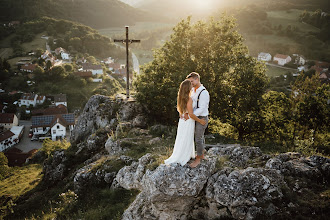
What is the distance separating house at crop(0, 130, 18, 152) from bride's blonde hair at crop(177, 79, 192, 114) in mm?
66707

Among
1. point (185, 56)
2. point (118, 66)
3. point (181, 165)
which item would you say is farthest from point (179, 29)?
point (118, 66)

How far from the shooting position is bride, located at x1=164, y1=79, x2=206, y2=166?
286 inches

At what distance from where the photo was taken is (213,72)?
54.3 feet

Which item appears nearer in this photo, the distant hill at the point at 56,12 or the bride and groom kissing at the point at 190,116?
the bride and groom kissing at the point at 190,116

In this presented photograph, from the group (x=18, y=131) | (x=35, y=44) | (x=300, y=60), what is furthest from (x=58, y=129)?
(x=300, y=60)

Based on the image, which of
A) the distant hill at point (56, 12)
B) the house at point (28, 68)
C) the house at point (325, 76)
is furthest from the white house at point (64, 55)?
the house at point (325, 76)

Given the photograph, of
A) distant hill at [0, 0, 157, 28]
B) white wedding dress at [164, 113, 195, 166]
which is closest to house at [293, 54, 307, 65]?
white wedding dress at [164, 113, 195, 166]

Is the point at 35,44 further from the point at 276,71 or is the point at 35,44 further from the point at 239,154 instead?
the point at 239,154

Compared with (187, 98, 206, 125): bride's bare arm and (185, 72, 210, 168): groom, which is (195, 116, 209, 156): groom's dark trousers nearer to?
(185, 72, 210, 168): groom

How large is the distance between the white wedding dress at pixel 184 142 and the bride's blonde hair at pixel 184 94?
1.63 ft

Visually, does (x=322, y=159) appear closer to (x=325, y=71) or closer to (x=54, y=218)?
(x=54, y=218)

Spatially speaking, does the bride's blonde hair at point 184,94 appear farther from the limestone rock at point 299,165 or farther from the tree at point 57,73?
the tree at point 57,73

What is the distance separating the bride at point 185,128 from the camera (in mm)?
7266

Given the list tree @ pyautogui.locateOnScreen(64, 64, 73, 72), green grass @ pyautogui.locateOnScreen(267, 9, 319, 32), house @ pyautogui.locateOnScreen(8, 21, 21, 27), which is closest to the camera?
green grass @ pyautogui.locateOnScreen(267, 9, 319, 32)
